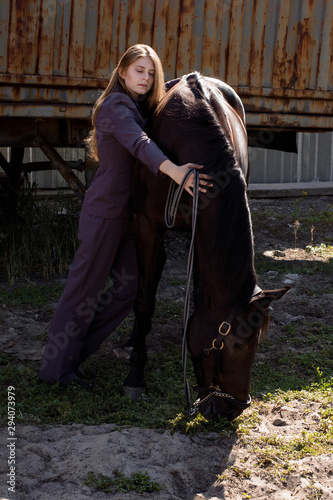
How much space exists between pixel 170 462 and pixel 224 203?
117 centimetres

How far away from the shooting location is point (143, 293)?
3.39 meters

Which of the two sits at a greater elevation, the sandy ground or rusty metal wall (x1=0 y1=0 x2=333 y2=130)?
rusty metal wall (x1=0 y1=0 x2=333 y2=130)

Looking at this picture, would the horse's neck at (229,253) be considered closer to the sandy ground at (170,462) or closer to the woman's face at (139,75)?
the sandy ground at (170,462)

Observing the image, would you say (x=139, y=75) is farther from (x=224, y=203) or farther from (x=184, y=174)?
(x=224, y=203)

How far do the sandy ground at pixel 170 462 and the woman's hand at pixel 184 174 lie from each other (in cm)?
118

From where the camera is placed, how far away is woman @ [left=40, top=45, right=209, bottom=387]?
315 cm

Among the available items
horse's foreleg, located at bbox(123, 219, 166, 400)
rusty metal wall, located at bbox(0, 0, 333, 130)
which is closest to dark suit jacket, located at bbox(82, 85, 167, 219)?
horse's foreleg, located at bbox(123, 219, 166, 400)

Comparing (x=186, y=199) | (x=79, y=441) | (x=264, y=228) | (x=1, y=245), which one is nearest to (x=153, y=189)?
(x=186, y=199)

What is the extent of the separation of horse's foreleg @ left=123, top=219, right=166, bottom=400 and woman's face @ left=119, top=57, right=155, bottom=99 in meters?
0.71

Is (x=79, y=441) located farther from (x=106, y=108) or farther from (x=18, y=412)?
(x=106, y=108)

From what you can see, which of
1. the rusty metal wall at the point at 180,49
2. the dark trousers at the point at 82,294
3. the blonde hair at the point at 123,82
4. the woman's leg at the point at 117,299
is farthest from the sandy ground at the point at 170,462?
the rusty metal wall at the point at 180,49

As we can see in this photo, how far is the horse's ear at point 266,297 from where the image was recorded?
8.01 feet

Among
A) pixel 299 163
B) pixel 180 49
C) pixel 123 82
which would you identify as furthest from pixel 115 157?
pixel 299 163

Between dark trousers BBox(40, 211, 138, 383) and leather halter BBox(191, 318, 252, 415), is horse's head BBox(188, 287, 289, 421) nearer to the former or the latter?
leather halter BBox(191, 318, 252, 415)
